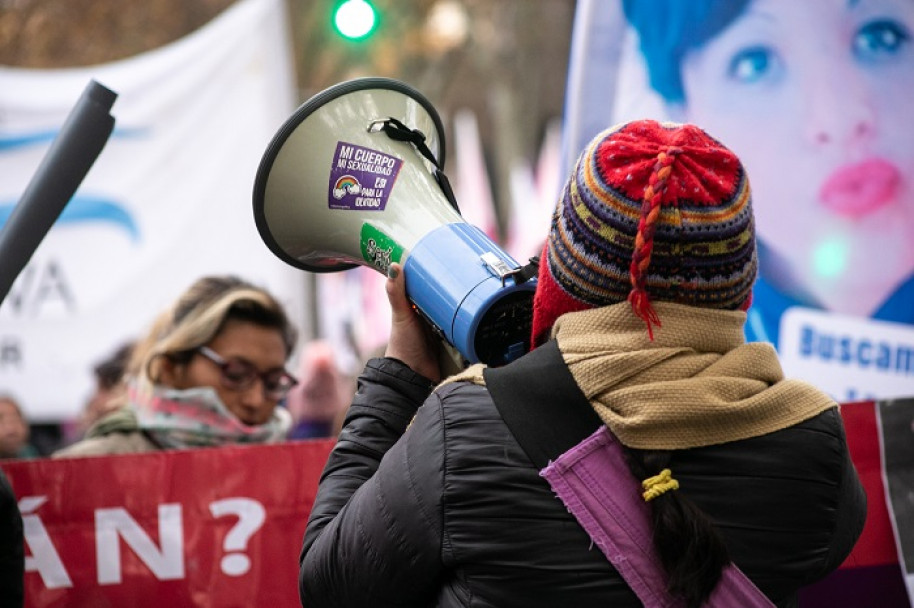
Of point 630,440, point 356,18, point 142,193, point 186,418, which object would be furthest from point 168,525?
point 142,193

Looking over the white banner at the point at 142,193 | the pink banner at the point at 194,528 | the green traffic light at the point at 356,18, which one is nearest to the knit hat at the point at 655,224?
the pink banner at the point at 194,528

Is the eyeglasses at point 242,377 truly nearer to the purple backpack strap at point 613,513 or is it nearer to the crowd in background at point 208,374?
the crowd in background at point 208,374

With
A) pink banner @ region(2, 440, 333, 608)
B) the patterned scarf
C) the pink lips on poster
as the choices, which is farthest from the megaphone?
the pink lips on poster

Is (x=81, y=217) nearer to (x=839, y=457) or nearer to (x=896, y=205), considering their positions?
(x=896, y=205)

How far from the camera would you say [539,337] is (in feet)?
5.27

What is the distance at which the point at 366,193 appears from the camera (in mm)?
2072

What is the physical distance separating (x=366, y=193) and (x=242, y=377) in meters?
1.20

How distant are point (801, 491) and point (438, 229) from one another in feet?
2.47

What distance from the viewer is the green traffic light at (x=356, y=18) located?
4410mm

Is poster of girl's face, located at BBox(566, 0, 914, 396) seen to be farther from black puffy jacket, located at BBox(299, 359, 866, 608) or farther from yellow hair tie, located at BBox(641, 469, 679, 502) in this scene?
yellow hair tie, located at BBox(641, 469, 679, 502)

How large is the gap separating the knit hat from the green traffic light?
3084 millimetres

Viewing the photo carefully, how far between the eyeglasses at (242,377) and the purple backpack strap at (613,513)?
1.80m

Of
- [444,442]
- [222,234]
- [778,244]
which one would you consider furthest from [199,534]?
[222,234]

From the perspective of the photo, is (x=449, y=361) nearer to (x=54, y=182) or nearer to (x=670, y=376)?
(x=670, y=376)
